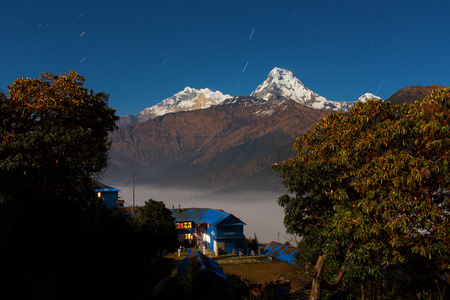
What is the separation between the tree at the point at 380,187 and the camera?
485 inches

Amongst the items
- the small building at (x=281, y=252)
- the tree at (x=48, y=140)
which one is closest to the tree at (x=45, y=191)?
the tree at (x=48, y=140)

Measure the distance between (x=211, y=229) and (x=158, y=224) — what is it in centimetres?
2088

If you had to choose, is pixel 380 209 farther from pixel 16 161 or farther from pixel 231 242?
pixel 231 242

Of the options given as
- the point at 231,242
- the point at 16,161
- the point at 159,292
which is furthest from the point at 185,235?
the point at 16,161

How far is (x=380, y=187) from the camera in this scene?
13148 millimetres

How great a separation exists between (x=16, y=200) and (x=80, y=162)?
370 centimetres

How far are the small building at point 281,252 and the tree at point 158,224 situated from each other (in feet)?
60.6

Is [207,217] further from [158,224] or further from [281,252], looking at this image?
[158,224]

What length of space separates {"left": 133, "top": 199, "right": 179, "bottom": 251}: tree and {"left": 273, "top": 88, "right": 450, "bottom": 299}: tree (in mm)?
25369

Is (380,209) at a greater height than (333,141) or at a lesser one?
lesser

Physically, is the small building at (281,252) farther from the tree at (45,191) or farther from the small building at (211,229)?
the tree at (45,191)

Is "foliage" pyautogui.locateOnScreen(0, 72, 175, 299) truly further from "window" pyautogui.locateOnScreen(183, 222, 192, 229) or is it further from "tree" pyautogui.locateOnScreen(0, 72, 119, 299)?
"window" pyautogui.locateOnScreen(183, 222, 192, 229)

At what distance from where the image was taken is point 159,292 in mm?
17438

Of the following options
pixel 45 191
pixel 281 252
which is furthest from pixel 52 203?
pixel 281 252
